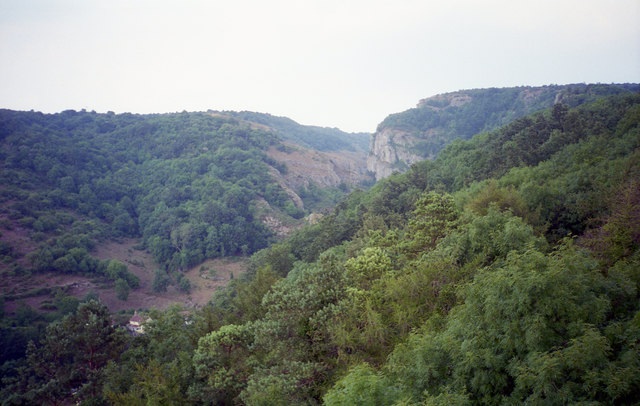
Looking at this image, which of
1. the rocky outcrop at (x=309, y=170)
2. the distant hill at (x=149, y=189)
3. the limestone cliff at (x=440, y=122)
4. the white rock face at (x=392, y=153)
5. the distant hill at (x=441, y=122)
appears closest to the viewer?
the distant hill at (x=149, y=189)

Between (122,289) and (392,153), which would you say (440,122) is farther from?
(122,289)

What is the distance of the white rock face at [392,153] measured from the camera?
143375mm

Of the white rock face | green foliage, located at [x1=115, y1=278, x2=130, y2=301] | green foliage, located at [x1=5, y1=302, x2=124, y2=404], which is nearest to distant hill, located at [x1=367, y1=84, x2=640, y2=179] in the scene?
the white rock face

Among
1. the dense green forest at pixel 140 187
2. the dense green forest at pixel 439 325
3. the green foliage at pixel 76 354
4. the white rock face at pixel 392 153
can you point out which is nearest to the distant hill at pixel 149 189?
the dense green forest at pixel 140 187

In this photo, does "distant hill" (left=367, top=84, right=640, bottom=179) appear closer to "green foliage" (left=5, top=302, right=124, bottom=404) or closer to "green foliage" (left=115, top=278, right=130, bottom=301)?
"green foliage" (left=115, top=278, right=130, bottom=301)

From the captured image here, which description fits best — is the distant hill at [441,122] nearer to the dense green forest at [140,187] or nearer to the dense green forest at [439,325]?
the dense green forest at [140,187]

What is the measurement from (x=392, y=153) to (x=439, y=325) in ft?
464

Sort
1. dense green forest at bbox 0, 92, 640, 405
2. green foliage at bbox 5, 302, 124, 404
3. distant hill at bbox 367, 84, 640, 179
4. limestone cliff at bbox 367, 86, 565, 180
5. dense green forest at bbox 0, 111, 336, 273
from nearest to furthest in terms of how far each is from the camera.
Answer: dense green forest at bbox 0, 92, 640, 405 < green foliage at bbox 5, 302, 124, 404 < dense green forest at bbox 0, 111, 336, 273 < distant hill at bbox 367, 84, 640, 179 < limestone cliff at bbox 367, 86, 565, 180

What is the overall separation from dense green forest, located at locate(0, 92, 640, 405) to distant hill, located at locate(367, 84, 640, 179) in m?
109

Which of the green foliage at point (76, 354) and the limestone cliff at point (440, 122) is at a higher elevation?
→ the limestone cliff at point (440, 122)

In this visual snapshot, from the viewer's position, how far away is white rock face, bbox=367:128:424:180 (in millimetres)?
143375

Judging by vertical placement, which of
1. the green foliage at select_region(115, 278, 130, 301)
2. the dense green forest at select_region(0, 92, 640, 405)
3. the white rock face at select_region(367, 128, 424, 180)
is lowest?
the green foliage at select_region(115, 278, 130, 301)

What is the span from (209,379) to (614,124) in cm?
4589

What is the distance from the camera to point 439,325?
43.9 feet
